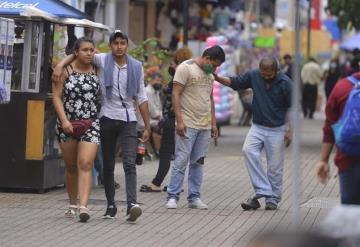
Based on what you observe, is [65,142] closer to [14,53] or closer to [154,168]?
[14,53]

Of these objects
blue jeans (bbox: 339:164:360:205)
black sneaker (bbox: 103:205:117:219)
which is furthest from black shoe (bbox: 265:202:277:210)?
blue jeans (bbox: 339:164:360:205)

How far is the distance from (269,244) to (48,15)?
313 inches

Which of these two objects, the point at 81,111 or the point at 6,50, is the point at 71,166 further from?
the point at 6,50

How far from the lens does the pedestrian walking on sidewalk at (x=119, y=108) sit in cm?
1027

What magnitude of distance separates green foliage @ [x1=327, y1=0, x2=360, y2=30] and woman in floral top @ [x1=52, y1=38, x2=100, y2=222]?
1008cm

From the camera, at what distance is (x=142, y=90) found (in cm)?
1052

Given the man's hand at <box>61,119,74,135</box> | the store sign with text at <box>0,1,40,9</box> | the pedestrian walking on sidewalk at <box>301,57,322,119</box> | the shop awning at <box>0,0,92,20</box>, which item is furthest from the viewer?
the pedestrian walking on sidewalk at <box>301,57,322,119</box>

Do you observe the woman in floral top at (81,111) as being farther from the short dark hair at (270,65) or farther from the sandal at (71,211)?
the short dark hair at (270,65)

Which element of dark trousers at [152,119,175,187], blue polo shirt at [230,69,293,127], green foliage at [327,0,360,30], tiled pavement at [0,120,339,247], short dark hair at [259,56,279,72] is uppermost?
green foliage at [327,0,360,30]

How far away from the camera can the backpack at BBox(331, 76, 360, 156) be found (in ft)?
23.4

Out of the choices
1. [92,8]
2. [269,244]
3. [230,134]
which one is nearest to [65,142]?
[269,244]

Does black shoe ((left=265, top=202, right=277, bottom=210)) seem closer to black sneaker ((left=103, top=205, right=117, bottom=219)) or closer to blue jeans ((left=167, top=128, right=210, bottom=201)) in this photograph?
blue jeans ((left=167, top=128, right=210, bottom=201))

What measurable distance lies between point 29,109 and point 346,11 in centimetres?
934

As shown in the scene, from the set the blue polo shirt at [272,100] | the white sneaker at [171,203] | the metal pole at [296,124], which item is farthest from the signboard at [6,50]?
the metal pole at [296,124]
